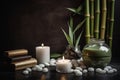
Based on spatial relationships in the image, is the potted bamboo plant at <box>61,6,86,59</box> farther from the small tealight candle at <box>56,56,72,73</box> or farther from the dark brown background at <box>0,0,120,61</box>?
the small tealight candle at <box>56,56,72,73</box>

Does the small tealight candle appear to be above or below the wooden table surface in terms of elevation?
above

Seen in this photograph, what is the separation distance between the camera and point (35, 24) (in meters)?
1.23

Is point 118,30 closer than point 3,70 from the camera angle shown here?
No

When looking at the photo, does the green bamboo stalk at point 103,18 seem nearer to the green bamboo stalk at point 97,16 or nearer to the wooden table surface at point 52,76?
the green bamboo stalk at point 97,16

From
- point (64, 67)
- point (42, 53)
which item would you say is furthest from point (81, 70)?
point (42, 53)

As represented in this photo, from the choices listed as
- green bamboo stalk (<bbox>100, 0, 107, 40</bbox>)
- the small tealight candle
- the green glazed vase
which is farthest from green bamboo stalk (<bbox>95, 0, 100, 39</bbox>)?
the small tealight candle

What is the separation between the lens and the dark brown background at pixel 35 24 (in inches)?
46.9

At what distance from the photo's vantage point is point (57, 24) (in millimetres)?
1254

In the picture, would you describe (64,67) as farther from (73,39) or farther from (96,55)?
(73,39)

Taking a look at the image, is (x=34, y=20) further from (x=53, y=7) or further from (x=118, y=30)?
(x=118, y=30)

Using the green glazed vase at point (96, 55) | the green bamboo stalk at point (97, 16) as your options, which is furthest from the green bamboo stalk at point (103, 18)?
the green glazed vase at point (96, 55)

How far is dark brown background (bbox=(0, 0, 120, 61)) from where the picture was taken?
1.19 metres

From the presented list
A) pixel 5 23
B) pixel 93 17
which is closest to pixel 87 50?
pixel 93 17

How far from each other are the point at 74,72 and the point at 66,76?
0.05 m
